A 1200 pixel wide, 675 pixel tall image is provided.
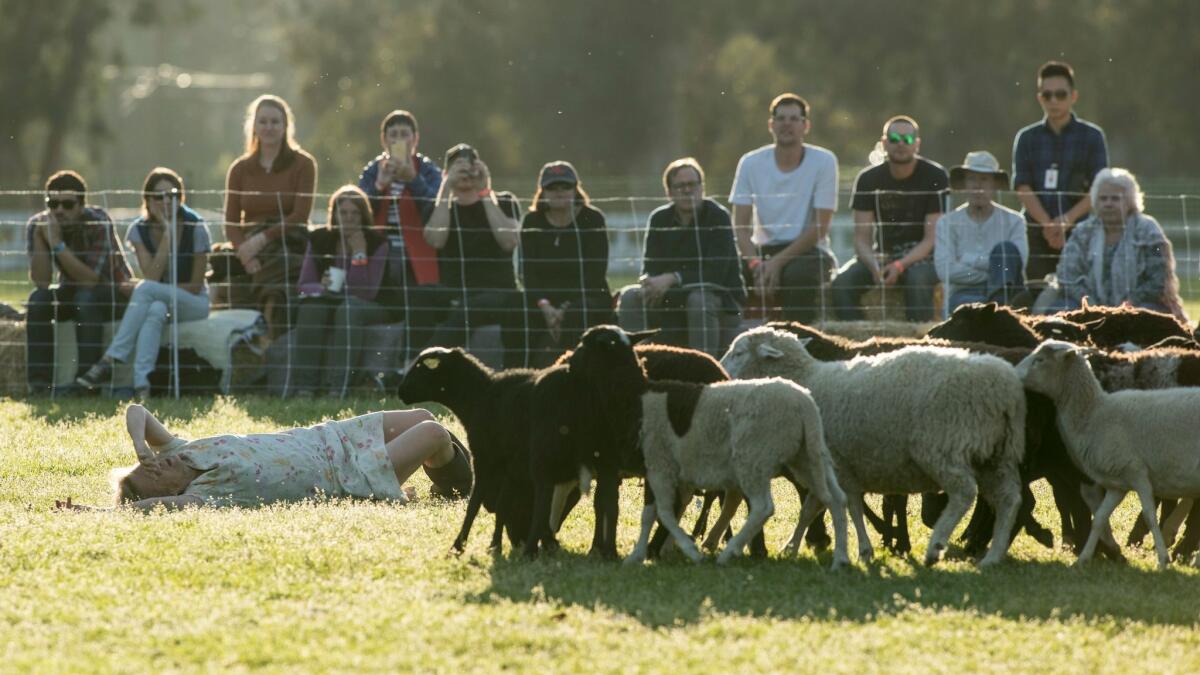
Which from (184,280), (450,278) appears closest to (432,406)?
(450,278)

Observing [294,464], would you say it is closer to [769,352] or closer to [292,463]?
[292,463]

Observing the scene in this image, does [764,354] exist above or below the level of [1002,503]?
above

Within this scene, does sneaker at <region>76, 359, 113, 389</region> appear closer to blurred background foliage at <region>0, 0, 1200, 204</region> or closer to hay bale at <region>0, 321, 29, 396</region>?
hay bale at <region>0, 321, 29, 396</region>

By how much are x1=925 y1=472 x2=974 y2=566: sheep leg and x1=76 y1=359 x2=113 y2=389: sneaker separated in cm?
851

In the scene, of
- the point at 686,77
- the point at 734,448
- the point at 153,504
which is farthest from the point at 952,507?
the point at 686,77

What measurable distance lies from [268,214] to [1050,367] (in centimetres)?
864

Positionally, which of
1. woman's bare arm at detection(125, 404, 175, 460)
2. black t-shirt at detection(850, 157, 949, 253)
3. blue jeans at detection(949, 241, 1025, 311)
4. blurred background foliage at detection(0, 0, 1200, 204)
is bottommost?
woman's bare arm at detection(125, 404, 175, 460)

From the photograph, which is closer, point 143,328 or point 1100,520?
point 1100,520

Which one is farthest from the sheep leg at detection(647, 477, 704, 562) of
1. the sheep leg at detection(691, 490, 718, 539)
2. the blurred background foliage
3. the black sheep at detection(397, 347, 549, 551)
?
the blurred background foliage

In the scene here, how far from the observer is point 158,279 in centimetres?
1441

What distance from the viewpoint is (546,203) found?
14.2 m

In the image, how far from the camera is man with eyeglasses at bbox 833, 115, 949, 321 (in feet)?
47.3

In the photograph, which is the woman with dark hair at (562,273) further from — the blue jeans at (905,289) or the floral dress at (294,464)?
the floral dress at (294,464)

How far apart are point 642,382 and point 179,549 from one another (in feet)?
6.81
